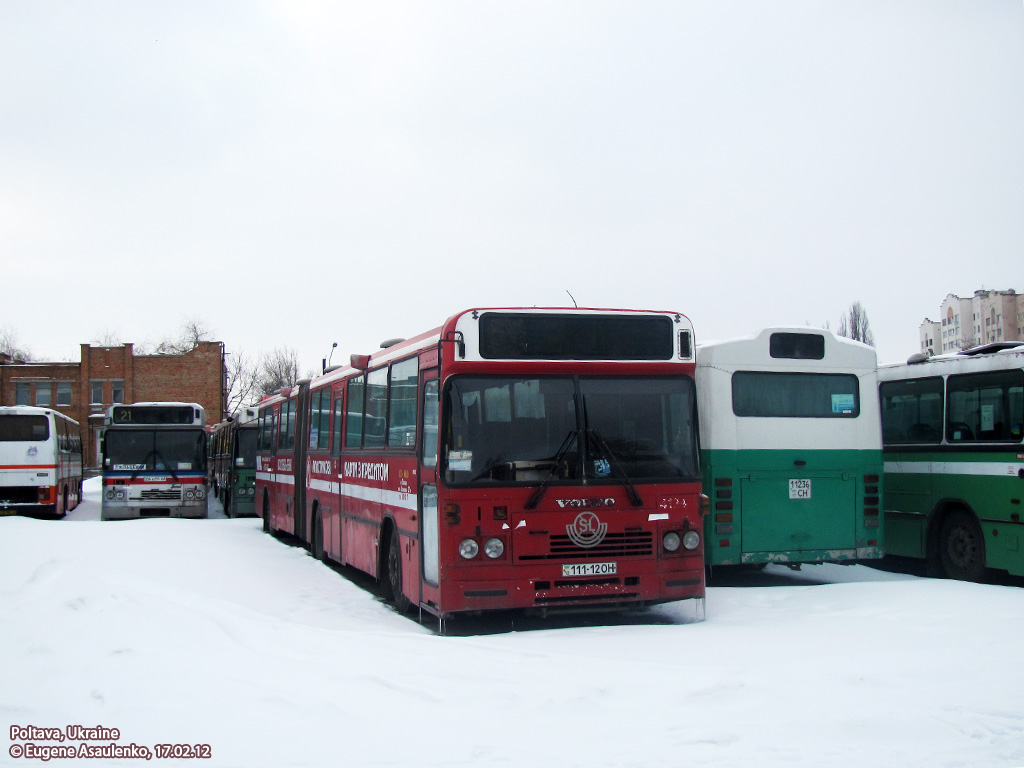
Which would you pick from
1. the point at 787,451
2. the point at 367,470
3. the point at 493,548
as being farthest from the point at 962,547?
the point at 367,470

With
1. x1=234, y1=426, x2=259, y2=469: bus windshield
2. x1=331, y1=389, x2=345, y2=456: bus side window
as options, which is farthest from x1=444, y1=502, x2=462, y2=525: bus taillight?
x1=234, y1=426, x2=259, y2=469: bus windshield

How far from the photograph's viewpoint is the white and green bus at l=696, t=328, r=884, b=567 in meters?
12.2

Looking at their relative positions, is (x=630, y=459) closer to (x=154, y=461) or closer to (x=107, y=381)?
(x=154, y=461)

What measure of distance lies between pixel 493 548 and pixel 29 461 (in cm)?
2264

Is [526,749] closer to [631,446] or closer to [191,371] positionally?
[631,446]

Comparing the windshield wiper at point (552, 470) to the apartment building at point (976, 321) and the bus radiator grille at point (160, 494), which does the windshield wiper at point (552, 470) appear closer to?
the bus radiator grille at point (160, 494)

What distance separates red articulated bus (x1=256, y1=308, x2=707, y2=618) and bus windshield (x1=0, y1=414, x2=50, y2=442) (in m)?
21.2

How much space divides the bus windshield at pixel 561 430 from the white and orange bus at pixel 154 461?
63.2 feet

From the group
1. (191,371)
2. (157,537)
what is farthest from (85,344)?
(157,537)

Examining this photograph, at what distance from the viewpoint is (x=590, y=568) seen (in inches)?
371

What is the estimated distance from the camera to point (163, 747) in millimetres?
5191

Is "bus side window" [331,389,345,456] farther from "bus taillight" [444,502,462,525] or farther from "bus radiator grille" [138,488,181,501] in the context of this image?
"bus radiator grille" [138,488,181,501]

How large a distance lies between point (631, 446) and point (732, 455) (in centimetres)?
308

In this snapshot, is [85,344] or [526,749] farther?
[85,344]
